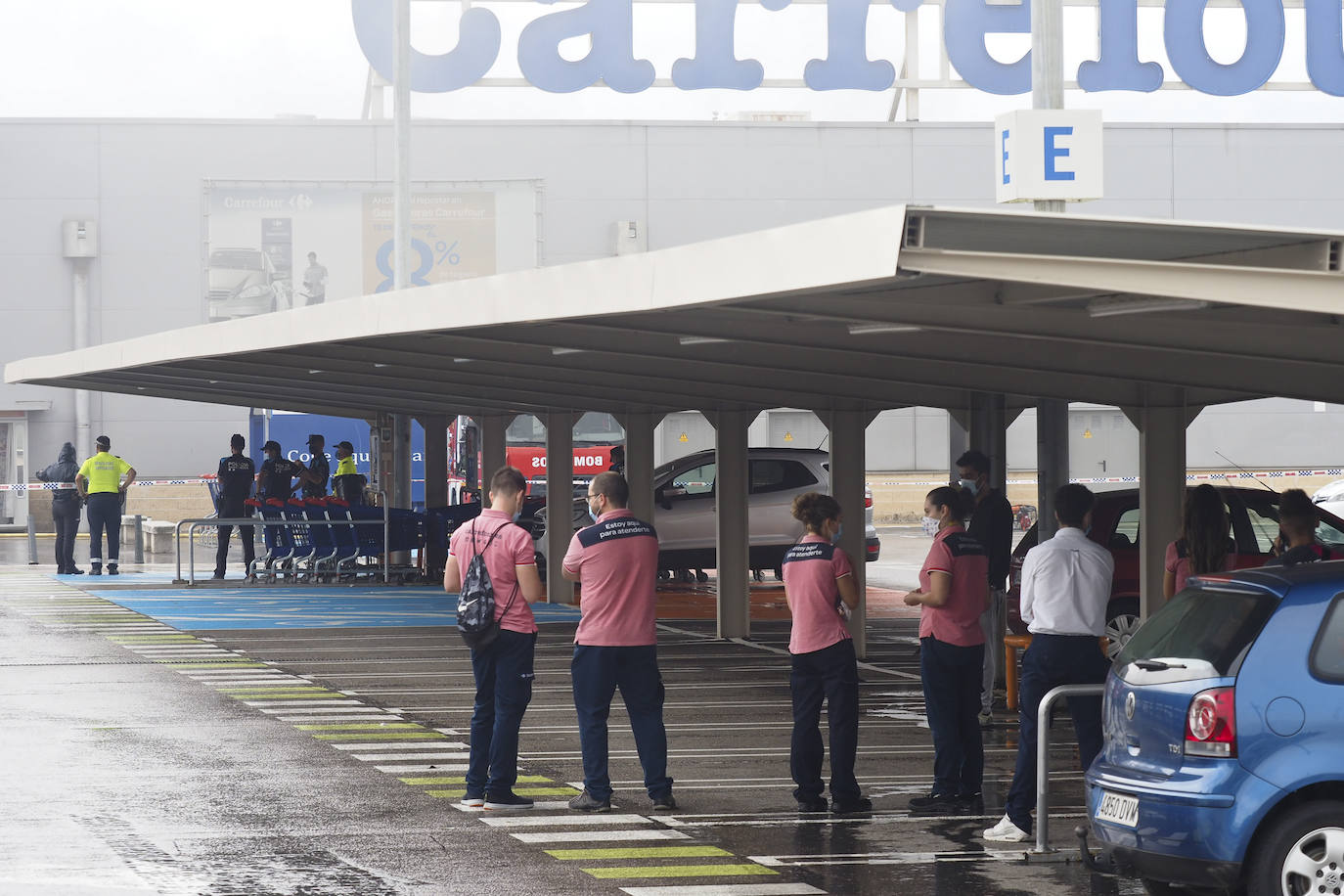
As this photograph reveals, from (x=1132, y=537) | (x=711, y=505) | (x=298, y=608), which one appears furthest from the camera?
(x=711, y=505)

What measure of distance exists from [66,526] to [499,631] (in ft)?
64.2

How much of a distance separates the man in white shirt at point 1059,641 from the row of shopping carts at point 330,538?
653 inches

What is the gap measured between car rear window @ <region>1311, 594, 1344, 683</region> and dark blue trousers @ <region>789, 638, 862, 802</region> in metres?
3.19

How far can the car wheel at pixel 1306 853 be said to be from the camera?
21.9 ft

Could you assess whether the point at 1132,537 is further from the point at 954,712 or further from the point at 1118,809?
the point at 1118,809

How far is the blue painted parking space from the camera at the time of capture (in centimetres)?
2077

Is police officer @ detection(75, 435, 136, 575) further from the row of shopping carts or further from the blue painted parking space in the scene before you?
the row of shopping carts

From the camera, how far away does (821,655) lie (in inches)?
384

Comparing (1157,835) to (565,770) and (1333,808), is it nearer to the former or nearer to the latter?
(1333,808)

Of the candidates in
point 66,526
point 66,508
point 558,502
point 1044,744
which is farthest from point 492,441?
point 1044,744

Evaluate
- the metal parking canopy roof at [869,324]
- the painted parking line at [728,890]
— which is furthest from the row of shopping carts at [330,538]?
the painted parking line at [728,890]

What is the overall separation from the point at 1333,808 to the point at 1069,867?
2.08 meters

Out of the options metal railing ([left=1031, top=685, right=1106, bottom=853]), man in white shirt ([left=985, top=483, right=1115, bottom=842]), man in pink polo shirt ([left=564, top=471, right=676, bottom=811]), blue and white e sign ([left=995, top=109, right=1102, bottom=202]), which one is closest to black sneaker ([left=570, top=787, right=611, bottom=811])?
man in pink polo shirt ([left=564, top=471, right=676, bottom=811])

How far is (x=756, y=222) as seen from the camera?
139 ft
